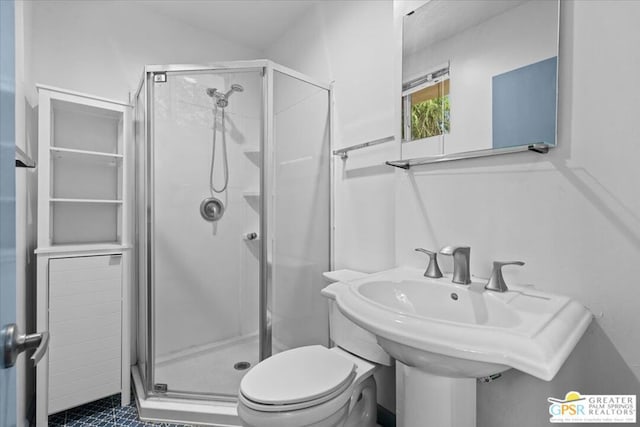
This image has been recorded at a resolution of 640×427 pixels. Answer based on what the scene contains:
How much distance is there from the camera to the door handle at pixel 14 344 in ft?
1.57

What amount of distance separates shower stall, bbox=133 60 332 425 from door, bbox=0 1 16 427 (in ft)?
3.85

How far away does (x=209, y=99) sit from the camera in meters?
1.85

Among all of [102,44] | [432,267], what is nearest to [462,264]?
[432,267]

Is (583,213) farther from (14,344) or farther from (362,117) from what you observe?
(14,344)

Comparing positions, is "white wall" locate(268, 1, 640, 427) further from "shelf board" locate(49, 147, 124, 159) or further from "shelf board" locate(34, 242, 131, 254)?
"shelf board" locate(49, 147, 124, 159)

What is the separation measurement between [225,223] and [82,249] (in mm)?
786

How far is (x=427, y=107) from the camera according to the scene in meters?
1.32

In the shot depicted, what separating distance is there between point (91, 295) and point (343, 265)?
1.46 meters

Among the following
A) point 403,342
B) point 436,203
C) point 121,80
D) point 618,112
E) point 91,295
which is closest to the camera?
point 403,342

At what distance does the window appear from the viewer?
4.14ft

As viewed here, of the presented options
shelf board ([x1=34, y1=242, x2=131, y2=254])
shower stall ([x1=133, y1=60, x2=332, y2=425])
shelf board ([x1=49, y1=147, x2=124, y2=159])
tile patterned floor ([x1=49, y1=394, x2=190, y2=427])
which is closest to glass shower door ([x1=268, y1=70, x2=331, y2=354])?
shower stall ([x1=133, y1=60, x2=332, y2=425])

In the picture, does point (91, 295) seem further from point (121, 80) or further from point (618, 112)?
point (618, 112)

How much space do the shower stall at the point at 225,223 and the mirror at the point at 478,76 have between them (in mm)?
715

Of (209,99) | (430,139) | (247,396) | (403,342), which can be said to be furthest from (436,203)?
(209,99)
